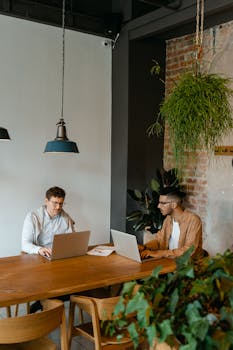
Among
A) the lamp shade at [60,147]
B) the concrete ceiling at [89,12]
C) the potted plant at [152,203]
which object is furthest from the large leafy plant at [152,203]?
the concrete ceiling at [89,12]

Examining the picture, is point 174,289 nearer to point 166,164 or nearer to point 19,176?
point 19,176

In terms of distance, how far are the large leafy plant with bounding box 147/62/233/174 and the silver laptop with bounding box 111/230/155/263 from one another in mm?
886

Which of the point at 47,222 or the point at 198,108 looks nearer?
the point at 198,108

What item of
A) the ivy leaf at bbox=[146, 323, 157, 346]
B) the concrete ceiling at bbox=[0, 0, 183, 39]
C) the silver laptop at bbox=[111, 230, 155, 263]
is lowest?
the silver laptop at bbox=[111, 230, 155, 263]

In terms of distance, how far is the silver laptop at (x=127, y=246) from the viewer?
327 cm

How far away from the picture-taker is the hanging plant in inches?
110

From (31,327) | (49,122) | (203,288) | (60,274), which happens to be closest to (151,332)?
(203,288)

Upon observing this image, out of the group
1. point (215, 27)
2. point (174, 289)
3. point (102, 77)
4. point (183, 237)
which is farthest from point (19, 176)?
point (174, 289)

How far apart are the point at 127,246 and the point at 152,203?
150cm

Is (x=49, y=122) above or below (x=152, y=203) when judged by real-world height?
above

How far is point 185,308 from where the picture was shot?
1.26 m

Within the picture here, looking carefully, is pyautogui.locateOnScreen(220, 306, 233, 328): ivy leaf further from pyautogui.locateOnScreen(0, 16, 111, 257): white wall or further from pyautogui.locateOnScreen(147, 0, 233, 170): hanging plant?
pyautogui.locateOnScreen(0, 16, 111, 257): white wall

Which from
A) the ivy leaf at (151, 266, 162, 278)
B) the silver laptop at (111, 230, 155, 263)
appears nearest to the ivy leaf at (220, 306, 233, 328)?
the ivy leaf at (151, 266, 162, 278)

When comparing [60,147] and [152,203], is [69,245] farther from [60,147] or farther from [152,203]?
[152,203]
